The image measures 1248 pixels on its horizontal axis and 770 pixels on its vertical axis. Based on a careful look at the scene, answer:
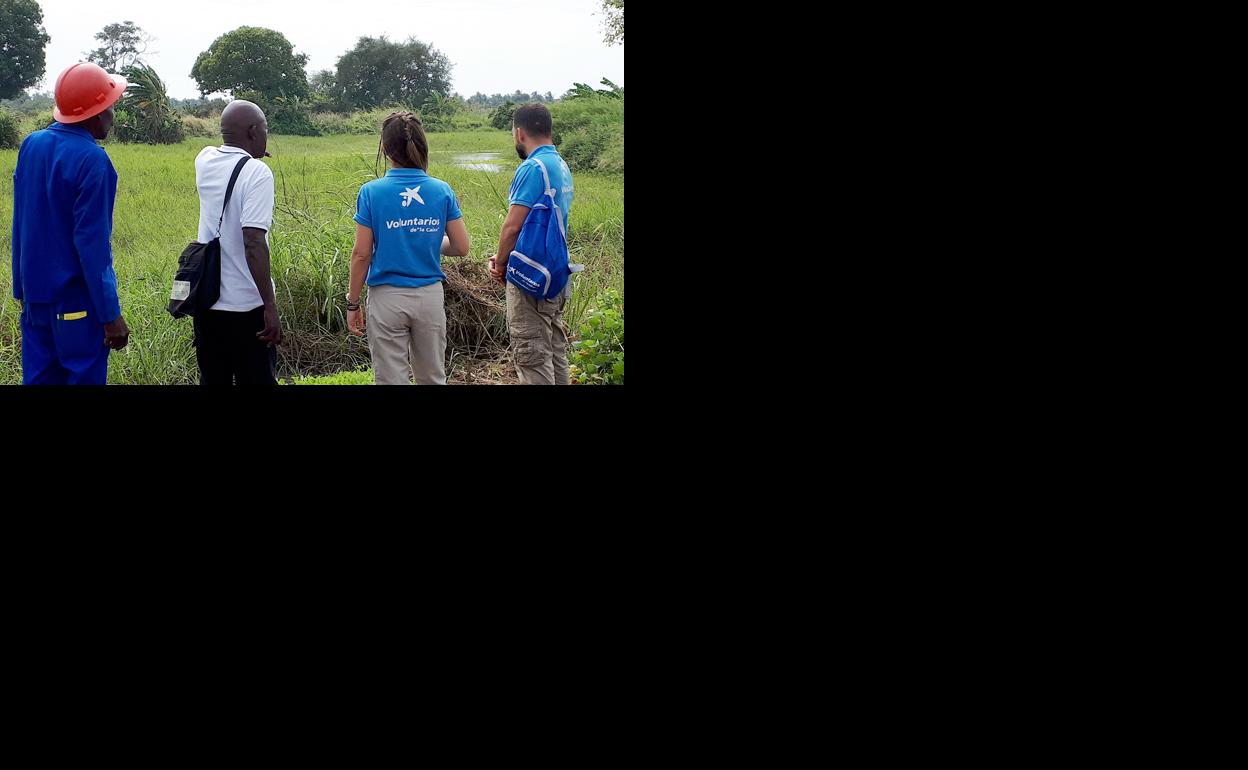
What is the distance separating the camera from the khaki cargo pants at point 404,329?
3672 mm

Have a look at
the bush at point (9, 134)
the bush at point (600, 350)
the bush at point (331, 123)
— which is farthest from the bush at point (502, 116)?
the bush at point (600, 350)

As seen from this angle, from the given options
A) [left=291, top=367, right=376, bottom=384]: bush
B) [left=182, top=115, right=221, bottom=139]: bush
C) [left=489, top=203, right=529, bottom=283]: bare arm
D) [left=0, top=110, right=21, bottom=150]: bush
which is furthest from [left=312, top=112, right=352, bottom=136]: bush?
[left=489, top=203, right=529, bottom=283]: bare arm

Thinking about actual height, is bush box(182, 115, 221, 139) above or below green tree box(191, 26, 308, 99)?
below

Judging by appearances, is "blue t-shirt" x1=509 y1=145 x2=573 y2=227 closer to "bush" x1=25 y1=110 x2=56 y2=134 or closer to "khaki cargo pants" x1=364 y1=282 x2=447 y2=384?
"khaki cargo pants" x1=364 y1=282 x2=447 y2=384

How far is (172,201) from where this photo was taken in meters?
9.03

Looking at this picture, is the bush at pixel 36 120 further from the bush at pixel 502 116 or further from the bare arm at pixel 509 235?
the bare arm at pixel 509 235

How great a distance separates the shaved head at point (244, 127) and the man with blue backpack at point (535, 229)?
0.86 meters

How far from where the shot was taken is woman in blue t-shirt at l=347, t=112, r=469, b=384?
3.54 meters

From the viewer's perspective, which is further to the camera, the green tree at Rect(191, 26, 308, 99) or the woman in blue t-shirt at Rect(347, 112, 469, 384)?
the green tree at Rect(191, 26, 308, 99)

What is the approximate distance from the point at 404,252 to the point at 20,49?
24.6 ft

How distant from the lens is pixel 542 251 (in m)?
3.75

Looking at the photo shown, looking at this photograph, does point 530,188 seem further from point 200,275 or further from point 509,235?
point 200,275

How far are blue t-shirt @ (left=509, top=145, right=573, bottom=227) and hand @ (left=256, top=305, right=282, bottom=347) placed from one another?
2.97ft

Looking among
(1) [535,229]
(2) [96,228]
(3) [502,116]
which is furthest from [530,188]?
(3) [502,116]
